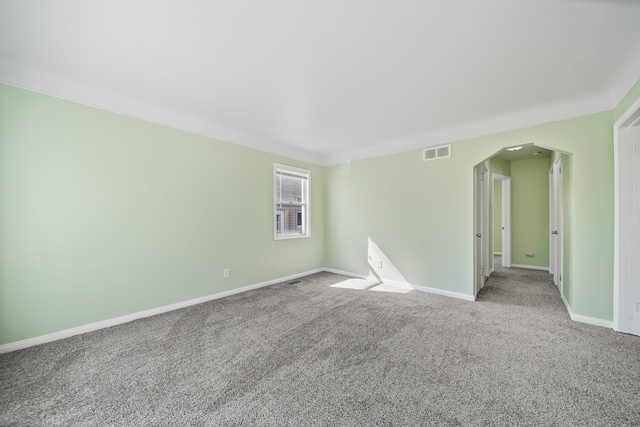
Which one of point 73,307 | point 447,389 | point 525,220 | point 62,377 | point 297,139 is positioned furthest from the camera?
point 525,220

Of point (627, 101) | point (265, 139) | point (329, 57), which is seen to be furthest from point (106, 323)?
point (627, 101)

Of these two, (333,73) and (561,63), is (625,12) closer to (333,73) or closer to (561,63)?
(561,63)

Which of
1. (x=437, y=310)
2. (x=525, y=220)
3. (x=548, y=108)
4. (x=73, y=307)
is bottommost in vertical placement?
(x=437, y=310)

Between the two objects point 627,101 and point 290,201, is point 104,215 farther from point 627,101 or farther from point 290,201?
point 627,101

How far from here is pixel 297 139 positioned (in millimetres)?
4324

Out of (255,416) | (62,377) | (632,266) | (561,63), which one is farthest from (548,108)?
(62,377)

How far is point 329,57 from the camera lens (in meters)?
2.11

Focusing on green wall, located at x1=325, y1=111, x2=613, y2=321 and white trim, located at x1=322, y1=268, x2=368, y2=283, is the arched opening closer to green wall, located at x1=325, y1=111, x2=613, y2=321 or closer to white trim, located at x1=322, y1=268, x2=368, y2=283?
green wall, located at x1=325, y1=111, x2=613, y2=321

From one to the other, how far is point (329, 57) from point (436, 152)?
261cm

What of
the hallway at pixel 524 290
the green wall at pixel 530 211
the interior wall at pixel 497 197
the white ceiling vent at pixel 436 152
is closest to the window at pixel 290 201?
the white ceiling vent at pixel 436 152

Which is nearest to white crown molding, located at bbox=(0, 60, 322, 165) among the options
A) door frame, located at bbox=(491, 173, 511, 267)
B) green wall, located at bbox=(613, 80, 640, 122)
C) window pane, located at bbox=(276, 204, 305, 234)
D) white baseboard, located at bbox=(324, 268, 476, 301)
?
window pane, located at bbox=(276, 204, 305, 234)

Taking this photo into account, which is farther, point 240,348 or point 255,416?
point 240,348

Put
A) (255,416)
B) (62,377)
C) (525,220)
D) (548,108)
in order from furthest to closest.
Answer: (525,220)
(548,108)
(62,377)
(255,416)

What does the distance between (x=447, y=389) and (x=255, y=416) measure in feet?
4.37
